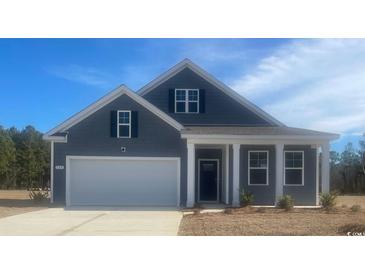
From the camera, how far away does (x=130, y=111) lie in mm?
21766

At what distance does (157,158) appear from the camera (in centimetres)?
2184

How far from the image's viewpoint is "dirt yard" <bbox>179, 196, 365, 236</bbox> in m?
13.7

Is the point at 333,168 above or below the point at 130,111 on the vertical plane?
below

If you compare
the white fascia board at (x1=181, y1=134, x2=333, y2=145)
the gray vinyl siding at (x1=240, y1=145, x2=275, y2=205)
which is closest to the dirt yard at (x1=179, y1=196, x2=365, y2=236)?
the gray vinyl siding at (x1=240, y1=145, x2=275, y2=205)

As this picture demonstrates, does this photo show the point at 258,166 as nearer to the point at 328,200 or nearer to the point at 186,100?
the point at 328,200

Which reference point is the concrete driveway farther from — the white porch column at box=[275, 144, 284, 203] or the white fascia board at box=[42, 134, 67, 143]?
the white porch column at box=[275, 144, 284, 203]

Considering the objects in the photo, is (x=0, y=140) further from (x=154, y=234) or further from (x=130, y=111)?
(x=154, y=234)

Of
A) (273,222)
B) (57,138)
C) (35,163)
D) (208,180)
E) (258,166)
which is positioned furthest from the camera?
(35,163)

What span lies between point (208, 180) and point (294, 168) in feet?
12.4

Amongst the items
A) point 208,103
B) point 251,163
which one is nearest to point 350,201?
point 251,163

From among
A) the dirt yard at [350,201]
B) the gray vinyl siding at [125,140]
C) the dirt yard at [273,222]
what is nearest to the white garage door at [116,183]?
the gray vinyl siding at [125,140]
